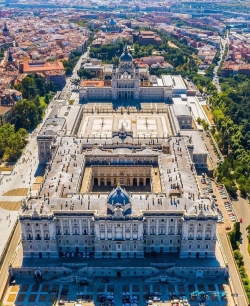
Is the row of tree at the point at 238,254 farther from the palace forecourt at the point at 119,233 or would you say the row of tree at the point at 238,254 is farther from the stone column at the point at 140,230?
the stone column at the point at 140,230

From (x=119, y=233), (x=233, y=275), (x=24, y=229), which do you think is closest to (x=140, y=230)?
(x=119, y=233)

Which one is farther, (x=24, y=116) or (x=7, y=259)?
(x=24, y=116)

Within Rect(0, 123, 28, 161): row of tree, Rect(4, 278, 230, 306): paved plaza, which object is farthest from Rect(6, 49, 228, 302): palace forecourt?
Rect(0, 123, 28, 161): row of tree

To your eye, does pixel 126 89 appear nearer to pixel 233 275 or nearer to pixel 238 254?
pixel 238 254

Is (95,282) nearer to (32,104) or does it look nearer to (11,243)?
(11,243)

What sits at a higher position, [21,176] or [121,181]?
[21,176]

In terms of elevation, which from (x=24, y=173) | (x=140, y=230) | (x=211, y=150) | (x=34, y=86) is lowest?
(x=140, y=230)

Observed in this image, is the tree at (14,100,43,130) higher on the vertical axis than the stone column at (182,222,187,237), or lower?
higher

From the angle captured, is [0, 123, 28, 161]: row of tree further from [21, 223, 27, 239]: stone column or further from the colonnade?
[21, 223, 27, 239]: stone column
